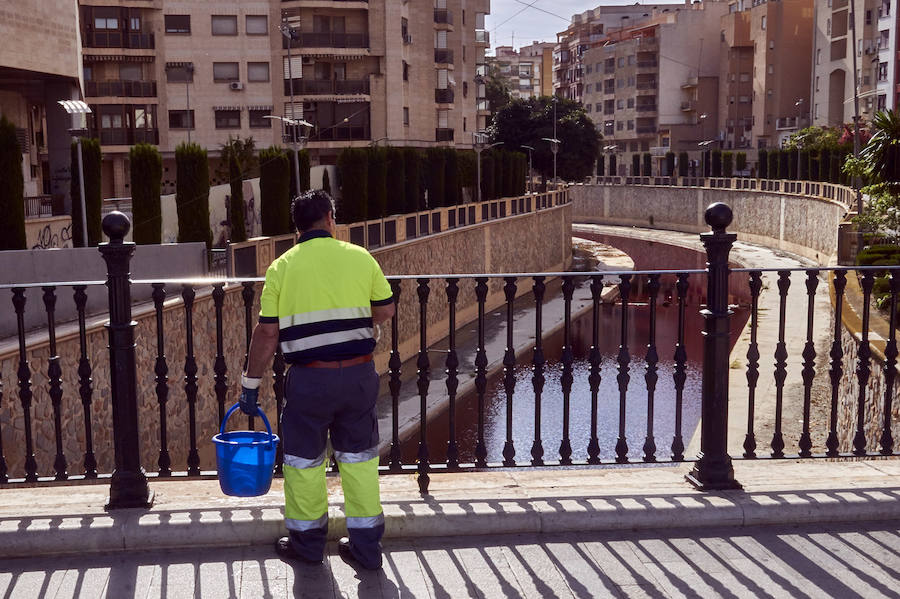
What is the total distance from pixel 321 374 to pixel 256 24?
155 ft

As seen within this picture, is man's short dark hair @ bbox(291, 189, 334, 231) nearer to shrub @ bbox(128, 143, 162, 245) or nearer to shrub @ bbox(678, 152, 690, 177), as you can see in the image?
shrub @ bbox(128, 143, 162, 245)

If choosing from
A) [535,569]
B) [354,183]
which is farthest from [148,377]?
[354,183]

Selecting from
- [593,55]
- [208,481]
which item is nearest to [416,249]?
[208,481]

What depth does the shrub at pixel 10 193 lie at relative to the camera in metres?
17.5

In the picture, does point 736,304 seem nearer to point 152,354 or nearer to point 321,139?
point 321,139

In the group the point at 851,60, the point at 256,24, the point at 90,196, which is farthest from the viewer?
the point at 851,60

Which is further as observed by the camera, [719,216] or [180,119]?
[180,119]

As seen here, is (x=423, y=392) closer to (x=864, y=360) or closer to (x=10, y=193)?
(x=864, y=360)

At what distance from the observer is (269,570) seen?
4.45 meters

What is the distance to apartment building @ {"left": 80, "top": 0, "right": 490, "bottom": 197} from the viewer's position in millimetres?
47938

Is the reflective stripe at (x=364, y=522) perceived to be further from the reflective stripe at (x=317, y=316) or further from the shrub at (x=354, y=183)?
the shrub at (x=354, y=183)

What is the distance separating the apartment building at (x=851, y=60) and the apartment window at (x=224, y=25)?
108ft

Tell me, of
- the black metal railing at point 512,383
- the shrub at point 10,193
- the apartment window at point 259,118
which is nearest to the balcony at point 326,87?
the apartment window at point 259,118

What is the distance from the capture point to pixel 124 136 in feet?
158
